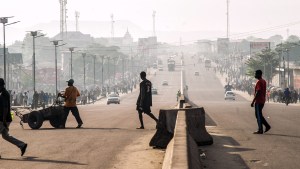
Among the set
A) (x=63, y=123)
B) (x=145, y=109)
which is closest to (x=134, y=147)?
(x=145, y=109)

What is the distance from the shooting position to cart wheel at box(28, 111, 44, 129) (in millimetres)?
22609

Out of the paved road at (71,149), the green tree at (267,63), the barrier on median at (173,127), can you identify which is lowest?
the paved road at (71,149)

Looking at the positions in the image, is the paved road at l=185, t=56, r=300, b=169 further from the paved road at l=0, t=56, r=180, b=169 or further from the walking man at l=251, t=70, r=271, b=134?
the paved road at l=0, t=56, r=180, b=169

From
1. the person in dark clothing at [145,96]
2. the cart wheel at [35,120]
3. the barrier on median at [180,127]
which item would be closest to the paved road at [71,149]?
the person in dark clothing at [145,96]

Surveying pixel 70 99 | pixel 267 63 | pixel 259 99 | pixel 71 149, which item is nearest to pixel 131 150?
pixel 71 149

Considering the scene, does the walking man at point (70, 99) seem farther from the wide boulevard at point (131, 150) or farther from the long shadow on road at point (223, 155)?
the long shadow on road at point (223, 155)

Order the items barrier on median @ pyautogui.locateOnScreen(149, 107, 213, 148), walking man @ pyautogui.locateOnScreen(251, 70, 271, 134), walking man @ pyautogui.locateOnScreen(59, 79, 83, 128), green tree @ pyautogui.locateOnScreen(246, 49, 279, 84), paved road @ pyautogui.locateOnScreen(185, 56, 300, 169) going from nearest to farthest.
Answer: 1. paved road @ pyautogui.locateOnScreen(185, 56, 300, 169)
2. barrier on median @ pyautogui.locateOnScreen(149, 107, 213, 148)
3. walking man @ pyautogui.locateOnScreen(251, 70, 271, 134)
4. walking man @ pyautogui.locateOnScreen(59, 79, 83, 128)
5. green tree @ pyautogui.locateOnScreen(246, 49, 279, 84)

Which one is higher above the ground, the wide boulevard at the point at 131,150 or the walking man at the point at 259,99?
the walking man at the point at 259,99

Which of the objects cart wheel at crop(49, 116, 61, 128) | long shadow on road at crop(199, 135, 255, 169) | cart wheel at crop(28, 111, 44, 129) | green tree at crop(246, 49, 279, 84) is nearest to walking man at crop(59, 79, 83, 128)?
cart wheel at crop(49, 116, 61, 128)

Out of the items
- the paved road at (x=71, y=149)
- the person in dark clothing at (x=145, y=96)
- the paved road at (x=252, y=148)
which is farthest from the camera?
the person in dark clothing at (x=145, y=96)

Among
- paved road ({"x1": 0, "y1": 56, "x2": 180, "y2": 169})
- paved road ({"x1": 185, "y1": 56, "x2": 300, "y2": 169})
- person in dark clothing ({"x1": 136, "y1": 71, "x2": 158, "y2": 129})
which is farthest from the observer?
person in dark clothing ({"x1": 136, "y1": 71, "x2": 158, "y2": 129})

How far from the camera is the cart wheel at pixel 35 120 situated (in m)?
22.6

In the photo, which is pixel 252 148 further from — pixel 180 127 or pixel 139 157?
pixel 139 157

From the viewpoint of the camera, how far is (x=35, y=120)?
22984mm
